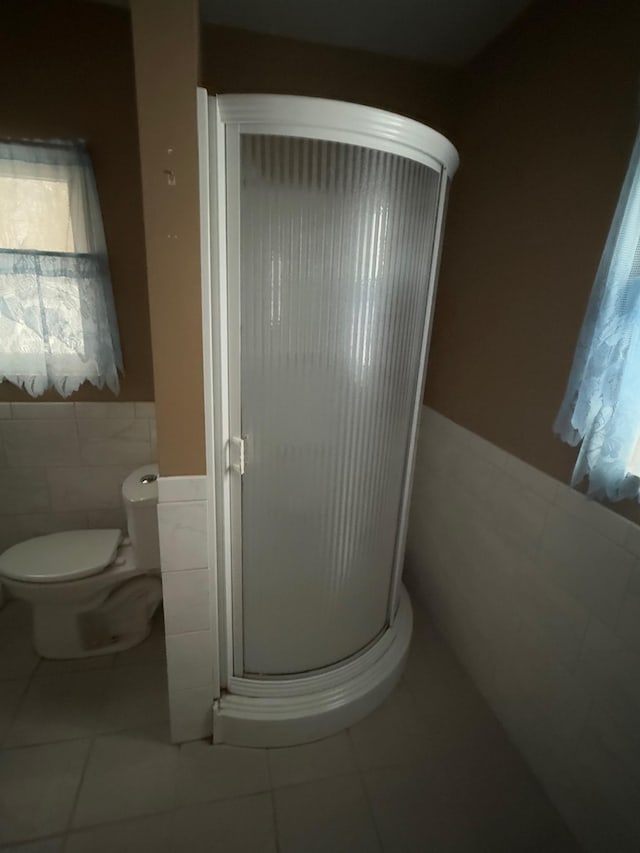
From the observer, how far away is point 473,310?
4.98 ft

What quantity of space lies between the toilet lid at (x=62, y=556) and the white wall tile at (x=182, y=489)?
68 centimetres

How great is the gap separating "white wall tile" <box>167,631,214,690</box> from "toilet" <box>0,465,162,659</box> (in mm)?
432

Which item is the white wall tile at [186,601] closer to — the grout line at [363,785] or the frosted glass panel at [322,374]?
the frosted glass panel at [322,374]

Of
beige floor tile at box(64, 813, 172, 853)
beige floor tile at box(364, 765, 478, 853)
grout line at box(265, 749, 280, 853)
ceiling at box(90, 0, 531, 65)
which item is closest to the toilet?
beige floor tile at box(64, 813, 172, 853)

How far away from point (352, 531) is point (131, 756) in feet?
3.14

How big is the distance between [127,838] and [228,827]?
256mm

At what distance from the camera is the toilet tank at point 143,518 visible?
1.46 metres

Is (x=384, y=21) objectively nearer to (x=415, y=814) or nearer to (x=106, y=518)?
(x=106, y=518)

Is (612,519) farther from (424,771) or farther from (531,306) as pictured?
(424,771)

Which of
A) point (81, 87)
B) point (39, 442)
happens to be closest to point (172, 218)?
point (81, 87)

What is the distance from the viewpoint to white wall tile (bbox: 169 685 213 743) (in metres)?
1.22

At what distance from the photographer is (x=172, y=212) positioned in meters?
0.84

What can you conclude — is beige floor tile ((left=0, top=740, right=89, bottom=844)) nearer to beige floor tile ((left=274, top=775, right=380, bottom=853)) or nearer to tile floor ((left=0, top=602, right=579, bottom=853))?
tile floor ((left=0, top=602, right=579, bottom=853))

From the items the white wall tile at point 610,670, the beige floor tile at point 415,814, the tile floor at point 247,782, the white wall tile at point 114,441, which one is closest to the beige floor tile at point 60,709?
the tile floor at point 247,782
